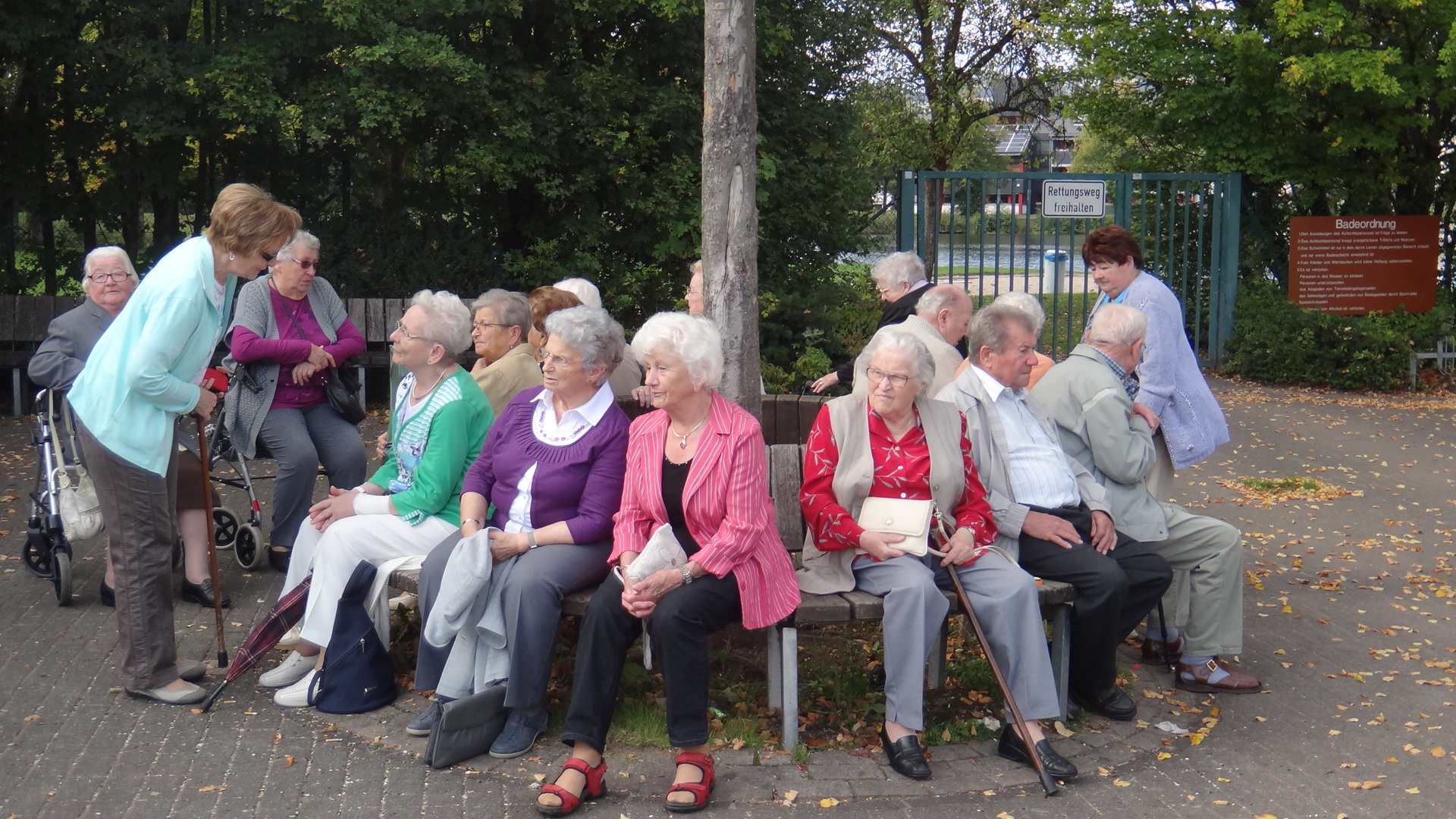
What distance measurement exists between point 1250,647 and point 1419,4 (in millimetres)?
9102

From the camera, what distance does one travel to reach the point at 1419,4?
12016mm

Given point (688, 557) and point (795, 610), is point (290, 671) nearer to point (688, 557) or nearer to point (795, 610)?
point (688, 557)

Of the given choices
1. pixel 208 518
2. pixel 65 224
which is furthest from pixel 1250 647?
pixel 65 224

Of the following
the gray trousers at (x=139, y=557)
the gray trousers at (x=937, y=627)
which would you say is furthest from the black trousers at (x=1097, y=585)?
the gray trousers at (x=139, y=557)

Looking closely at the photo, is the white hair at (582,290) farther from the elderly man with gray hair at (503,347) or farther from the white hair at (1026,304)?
the white hair at (1026,304)

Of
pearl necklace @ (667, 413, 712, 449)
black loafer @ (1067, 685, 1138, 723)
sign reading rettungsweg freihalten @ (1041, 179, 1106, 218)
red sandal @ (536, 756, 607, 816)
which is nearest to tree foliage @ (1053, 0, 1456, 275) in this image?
sign reading rettungsweg freihalten @ (1041, 179, 1106, 218)

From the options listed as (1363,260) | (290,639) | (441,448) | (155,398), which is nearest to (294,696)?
(290,639)

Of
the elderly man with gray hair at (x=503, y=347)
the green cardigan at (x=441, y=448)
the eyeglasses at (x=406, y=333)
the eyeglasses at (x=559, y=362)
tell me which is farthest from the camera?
the elderly man with gray hair at (x=503, y=347)

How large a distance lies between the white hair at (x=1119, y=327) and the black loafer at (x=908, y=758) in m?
1.80

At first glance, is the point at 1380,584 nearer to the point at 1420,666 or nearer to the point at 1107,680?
the point at 1420,666

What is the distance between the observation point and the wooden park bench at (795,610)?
4.26 m

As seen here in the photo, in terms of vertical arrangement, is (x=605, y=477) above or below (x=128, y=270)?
below

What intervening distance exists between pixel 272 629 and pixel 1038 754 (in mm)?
2758

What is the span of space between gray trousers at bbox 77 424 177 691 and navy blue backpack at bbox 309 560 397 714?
60 cm
